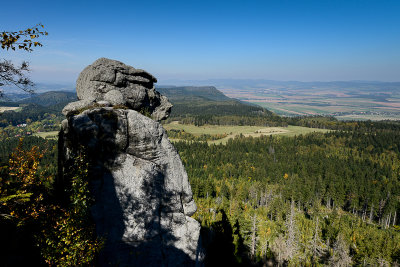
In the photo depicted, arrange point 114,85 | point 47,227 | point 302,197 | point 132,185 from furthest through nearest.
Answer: point 302,197 → point 114,85 → point 132,185 → point 47,227

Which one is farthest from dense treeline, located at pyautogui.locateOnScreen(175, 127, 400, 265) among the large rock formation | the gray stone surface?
the gray stone surface

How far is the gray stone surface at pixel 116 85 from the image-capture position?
68.6 ft

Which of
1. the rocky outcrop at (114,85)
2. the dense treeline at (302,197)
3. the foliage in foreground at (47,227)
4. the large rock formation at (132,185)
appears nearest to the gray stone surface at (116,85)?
the rocky outcrop at (114,85)

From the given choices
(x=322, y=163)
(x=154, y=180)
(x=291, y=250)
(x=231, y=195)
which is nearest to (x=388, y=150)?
(x=322, y=163)

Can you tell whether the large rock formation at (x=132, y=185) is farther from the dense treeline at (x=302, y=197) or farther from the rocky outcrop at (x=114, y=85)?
the dense treeline at (x=302, y=197)

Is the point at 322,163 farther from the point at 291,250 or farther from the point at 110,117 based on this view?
the point at 110,117

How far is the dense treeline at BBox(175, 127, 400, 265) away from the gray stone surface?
124ft

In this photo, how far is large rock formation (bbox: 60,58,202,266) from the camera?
635 inches

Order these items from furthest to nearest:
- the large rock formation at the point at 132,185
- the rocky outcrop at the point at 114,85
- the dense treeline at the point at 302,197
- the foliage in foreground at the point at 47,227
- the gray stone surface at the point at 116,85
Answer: the dense treeline at the point at 302,197, the gray stone surface at the point at 116,85, the rocky outcrop at the point at 114,85, the large rock formation at the point at 132,185, the foliage in foreground at the point at 47,227

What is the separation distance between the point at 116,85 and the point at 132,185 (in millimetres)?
11457

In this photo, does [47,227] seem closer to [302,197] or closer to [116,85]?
[116,85]

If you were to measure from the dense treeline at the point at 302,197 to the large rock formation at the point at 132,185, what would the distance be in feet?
104

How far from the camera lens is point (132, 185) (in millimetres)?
16828

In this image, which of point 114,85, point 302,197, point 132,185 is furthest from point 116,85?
point 302,197
